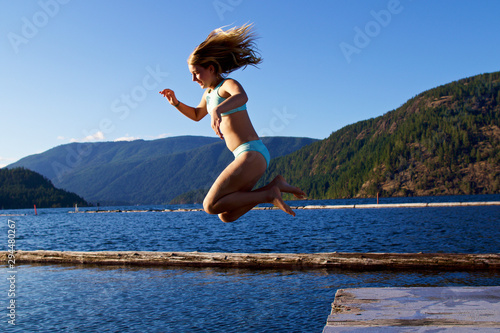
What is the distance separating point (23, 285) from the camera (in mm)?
21609

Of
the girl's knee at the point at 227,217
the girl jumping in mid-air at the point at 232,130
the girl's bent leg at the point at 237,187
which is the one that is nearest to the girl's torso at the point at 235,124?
the girl jumping in mid-air at the point at 232,130

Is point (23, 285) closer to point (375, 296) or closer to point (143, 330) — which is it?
point (143, 330)

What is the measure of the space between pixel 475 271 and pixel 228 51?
18.5 m

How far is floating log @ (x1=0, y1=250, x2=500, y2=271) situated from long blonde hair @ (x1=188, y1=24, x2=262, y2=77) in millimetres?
17224

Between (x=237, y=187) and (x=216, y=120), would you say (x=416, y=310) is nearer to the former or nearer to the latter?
(x=237, y=187)

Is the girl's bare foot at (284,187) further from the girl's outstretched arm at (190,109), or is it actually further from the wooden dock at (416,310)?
the wooden dock at (416,310)

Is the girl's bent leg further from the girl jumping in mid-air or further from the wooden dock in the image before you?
the wooden dock

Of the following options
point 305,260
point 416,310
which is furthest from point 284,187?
point 305,260

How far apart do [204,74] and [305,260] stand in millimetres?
17623

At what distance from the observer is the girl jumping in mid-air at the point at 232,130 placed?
5.05m

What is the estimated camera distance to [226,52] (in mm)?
5285

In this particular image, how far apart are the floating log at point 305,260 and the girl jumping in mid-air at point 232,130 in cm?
1670

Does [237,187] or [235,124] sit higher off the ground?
[235,124]

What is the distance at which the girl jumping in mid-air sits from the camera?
5050 millimetres
